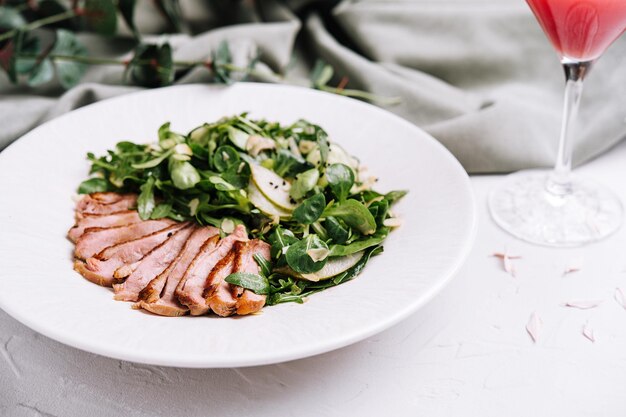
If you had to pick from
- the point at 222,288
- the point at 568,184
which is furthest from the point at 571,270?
the point at 222,288

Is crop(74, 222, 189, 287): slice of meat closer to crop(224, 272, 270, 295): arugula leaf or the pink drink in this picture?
crop(224, 272, 270, 295): arugula leaf

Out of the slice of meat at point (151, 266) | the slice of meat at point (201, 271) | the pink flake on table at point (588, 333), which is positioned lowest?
the pink flake on table at point (588, 333)

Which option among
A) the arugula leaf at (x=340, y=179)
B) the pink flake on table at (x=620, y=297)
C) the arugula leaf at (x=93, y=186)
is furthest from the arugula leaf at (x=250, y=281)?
the pink flake on table at (x=620, y=297)

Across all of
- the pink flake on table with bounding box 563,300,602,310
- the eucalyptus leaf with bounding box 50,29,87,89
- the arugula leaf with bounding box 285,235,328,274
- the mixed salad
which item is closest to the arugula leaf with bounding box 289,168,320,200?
the mixed salad

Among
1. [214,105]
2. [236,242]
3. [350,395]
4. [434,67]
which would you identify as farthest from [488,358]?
[434,67]

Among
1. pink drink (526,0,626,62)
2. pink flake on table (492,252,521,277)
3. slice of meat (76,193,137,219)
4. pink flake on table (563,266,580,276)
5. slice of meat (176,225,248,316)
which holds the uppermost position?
pink drink (526,0,626,62)

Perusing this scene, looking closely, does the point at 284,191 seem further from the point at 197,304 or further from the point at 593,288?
the point at 593,288

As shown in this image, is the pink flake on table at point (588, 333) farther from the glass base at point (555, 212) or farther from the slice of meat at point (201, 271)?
the slice of meat at point (201, 271)
